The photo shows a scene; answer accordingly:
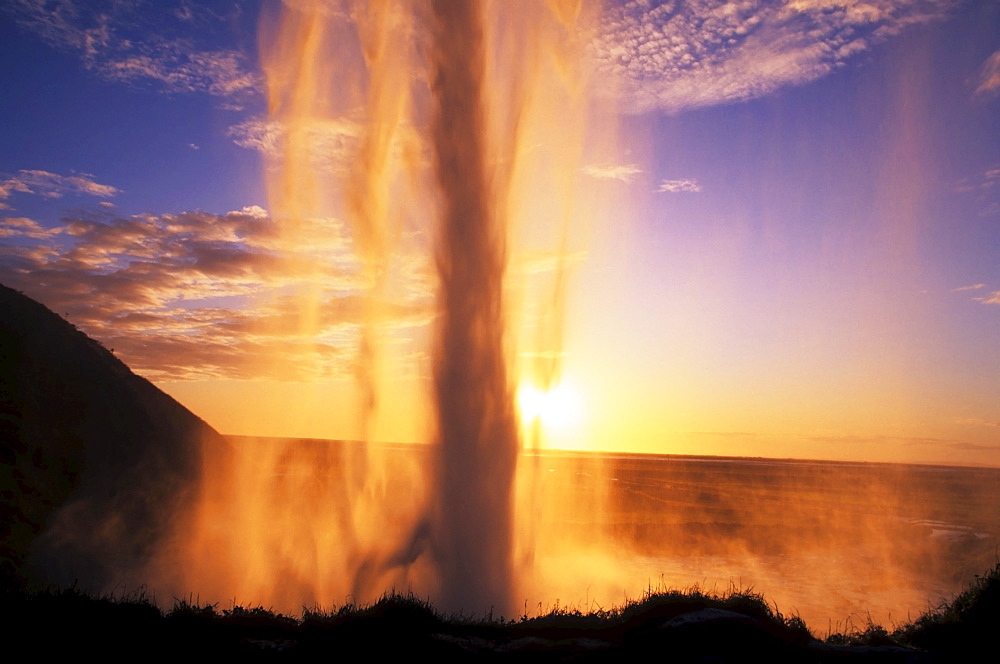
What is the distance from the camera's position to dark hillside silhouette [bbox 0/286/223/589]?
21.6 metres

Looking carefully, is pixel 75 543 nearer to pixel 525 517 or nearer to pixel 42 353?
pixel 42 353

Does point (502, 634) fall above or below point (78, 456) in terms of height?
below

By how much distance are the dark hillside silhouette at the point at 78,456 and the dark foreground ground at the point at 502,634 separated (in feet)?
31.3

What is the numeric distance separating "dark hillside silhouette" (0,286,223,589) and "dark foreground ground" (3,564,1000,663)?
953 centimetres

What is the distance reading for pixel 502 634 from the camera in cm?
1098

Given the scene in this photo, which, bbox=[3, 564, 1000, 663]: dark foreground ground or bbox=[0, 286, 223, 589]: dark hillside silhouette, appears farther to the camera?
bbox=[0, 286, 223, 589]: dark hillside silhouette

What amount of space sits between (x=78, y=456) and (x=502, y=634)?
25.6m

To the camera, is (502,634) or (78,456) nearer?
(502,634)

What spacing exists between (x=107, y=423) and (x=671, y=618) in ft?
101

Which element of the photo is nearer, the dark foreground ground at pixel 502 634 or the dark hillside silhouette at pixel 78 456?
the dark foreground ground at pixel 502 634

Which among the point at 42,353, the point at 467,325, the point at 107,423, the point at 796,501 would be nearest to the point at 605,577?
the point at 467,325

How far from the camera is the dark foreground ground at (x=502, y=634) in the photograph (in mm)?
9391

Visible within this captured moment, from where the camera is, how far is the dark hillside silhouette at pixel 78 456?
21.6 metres

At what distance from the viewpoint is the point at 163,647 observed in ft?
31.8
